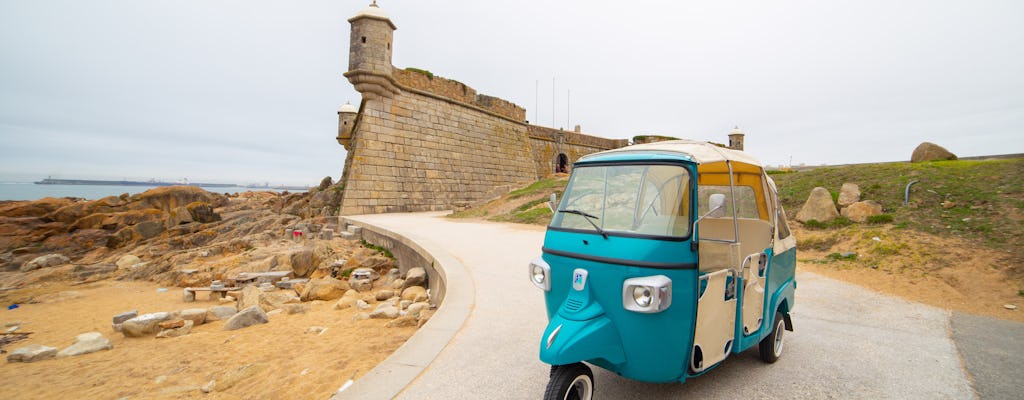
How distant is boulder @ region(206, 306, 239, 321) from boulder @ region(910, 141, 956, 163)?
734 inches

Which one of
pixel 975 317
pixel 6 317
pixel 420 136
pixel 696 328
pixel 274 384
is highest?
pixel 420 136

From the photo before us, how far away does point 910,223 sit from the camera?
8.88m

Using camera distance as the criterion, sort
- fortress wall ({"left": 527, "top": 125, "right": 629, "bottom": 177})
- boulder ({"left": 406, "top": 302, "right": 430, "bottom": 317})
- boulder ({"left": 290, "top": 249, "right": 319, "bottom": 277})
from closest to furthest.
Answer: boulder ({"left": 406, "top": 302, "right": 430, "bottom": 317}), boulder ({"left": 290, "top": 249, "right": 319, "bottom": 277}), fortress wall ({"left": 527, "top": 125, "right": 629, "bottom": 177})

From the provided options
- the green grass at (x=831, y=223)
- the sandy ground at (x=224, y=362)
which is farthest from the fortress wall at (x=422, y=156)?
the green grass at (x=831, y=223)

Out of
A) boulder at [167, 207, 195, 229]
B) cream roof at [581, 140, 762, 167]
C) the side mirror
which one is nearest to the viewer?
the side mirror

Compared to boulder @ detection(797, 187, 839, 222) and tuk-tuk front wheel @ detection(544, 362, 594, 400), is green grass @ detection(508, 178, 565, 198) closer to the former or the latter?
boulder @ detection(797, 187, 839, 222)

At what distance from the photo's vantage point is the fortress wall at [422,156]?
18.7 metres

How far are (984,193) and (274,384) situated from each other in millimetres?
13438

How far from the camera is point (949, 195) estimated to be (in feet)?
31.2

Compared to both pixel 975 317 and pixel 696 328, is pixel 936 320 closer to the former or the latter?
pixel 975 317

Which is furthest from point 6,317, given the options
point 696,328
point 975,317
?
point 975,317

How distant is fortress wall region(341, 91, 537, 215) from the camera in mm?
18672

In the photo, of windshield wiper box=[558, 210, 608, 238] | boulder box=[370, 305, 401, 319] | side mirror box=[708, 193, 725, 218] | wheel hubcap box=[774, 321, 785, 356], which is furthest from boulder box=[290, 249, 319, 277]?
side mirror box=[708, 193, 725, 218]

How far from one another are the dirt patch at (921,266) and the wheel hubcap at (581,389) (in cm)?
606
